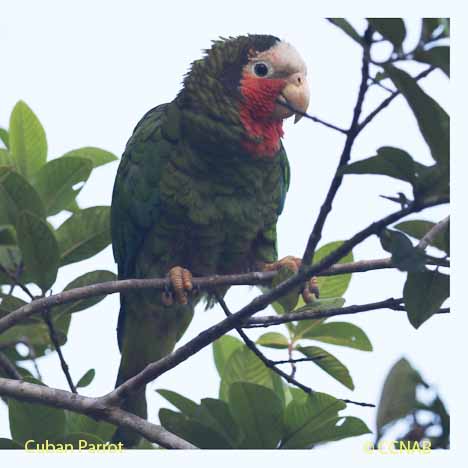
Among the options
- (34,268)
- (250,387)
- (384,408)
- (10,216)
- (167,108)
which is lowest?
(250,387)

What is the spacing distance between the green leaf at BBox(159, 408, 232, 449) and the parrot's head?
92cm

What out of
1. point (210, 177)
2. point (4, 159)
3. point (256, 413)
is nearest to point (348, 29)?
point (256, 413)

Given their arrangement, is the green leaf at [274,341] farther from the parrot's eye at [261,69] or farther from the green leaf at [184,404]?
the parrot's eye at [261,69]

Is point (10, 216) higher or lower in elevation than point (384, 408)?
higher

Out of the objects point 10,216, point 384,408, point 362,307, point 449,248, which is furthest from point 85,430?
point 384,408

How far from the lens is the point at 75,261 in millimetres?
2340

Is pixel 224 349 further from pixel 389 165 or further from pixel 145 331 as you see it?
pixel 389 165

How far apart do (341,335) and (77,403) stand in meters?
0.81

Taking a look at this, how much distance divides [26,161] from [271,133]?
30.5 inches

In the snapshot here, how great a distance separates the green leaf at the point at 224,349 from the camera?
2.38 metres

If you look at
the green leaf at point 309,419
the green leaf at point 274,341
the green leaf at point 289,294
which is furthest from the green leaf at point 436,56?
the green leaf at point 274,341

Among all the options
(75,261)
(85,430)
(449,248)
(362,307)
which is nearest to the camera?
(449,248)

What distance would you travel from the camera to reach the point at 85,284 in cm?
227

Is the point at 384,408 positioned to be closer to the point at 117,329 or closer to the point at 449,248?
the point at 449,248
